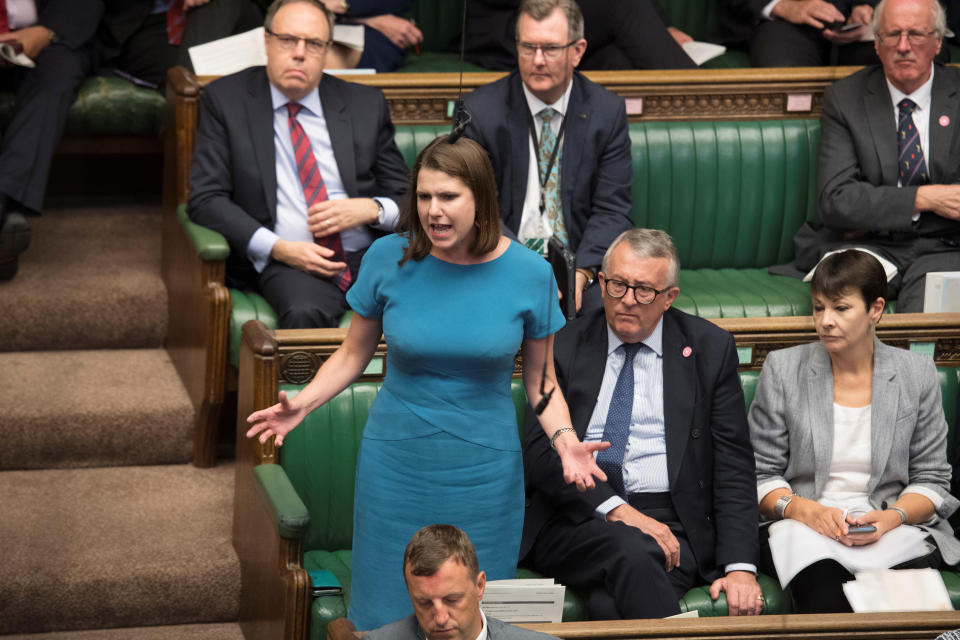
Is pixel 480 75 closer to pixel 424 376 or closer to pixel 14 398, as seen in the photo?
pixel 14 398

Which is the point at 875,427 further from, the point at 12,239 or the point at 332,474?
the point at 12,239

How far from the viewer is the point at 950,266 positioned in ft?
11.7

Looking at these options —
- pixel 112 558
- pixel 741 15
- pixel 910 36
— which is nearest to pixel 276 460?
pixel 112 558

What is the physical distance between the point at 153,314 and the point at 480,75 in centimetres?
114

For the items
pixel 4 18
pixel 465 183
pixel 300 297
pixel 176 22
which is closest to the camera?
pixel 465 183

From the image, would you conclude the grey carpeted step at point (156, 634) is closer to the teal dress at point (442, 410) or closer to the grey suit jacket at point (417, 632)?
the teal dress at point (442, 410)

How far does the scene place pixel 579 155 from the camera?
350cm

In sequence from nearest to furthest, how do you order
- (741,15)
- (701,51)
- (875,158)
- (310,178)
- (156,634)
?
(156,634) → (310,178) → (875,158) → (701,51) → (741,15)

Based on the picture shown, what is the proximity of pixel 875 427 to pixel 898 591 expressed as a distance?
40 cm

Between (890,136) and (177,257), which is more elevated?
(890,136)

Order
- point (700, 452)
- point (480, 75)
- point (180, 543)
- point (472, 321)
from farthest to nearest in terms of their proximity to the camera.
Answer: point (480, 75), point (180, 543), point (700, 452), point (472, 321)

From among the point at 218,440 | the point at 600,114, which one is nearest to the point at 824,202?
the point at 600,114

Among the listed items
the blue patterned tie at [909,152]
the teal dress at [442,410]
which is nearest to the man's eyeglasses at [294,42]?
the teal dress at [442,410]

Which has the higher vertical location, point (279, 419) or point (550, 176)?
point (550, 176)
